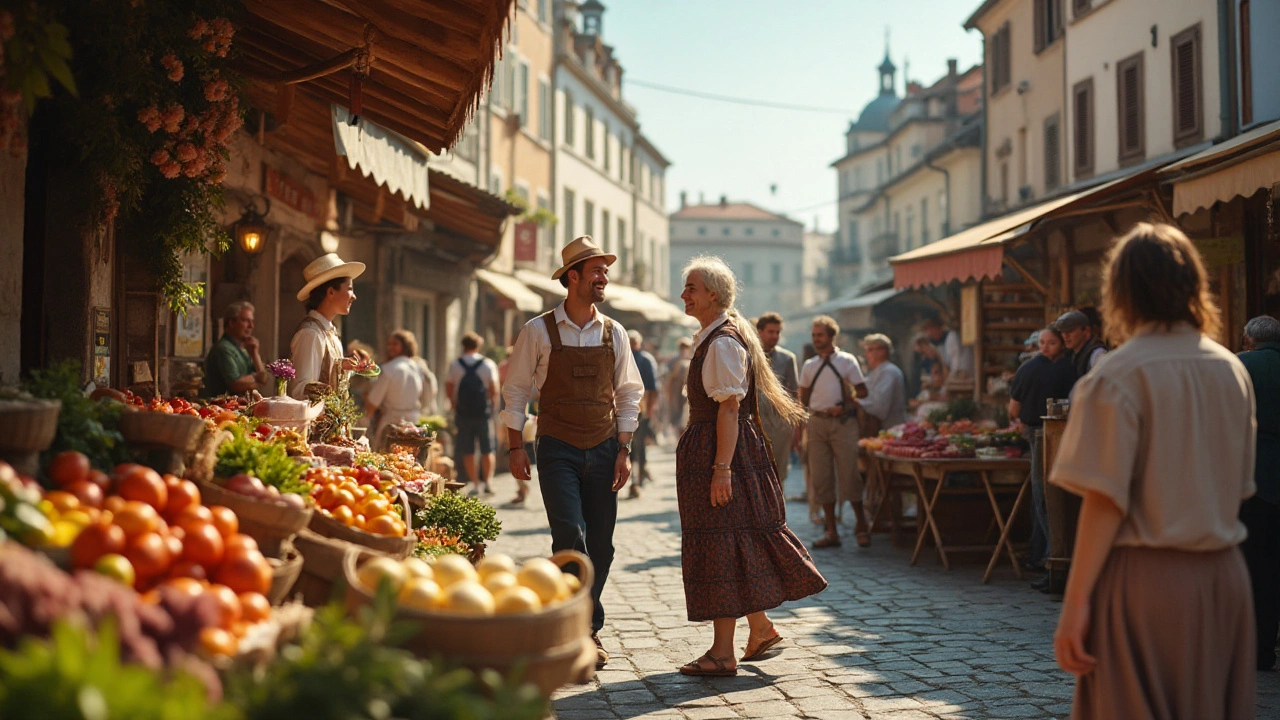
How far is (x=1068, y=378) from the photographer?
9555mm

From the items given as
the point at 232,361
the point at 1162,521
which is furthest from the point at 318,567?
the point at 232,361

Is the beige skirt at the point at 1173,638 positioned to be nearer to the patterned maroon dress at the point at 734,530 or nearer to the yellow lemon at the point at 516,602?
the yellow lemon at the point at 516,602

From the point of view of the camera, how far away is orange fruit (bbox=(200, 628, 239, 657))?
2.52m

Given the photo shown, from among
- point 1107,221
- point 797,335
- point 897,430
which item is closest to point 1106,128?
point 1107,221

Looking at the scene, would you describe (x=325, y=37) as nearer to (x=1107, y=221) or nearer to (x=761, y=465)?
(x=761, y=465)

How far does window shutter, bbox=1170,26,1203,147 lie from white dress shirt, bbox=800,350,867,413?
7402 millimetres

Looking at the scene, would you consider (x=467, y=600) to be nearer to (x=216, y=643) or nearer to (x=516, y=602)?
(x=516, y=602)

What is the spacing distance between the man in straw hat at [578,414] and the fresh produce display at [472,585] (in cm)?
289

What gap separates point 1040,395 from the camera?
31.6 ft

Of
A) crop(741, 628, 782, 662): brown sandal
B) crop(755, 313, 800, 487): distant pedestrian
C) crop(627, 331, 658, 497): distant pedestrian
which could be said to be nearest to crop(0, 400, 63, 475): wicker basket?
crop(741, 628, 782, 662): brown sandal

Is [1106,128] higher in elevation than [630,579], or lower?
higher

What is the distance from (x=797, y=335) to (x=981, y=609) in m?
92.0

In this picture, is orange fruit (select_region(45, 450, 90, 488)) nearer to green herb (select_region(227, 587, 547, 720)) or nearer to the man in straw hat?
green herb (select_region(227, 587, 547, 720))

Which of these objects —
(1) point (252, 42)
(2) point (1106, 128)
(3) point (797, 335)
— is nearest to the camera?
(1) point (252, 42)
